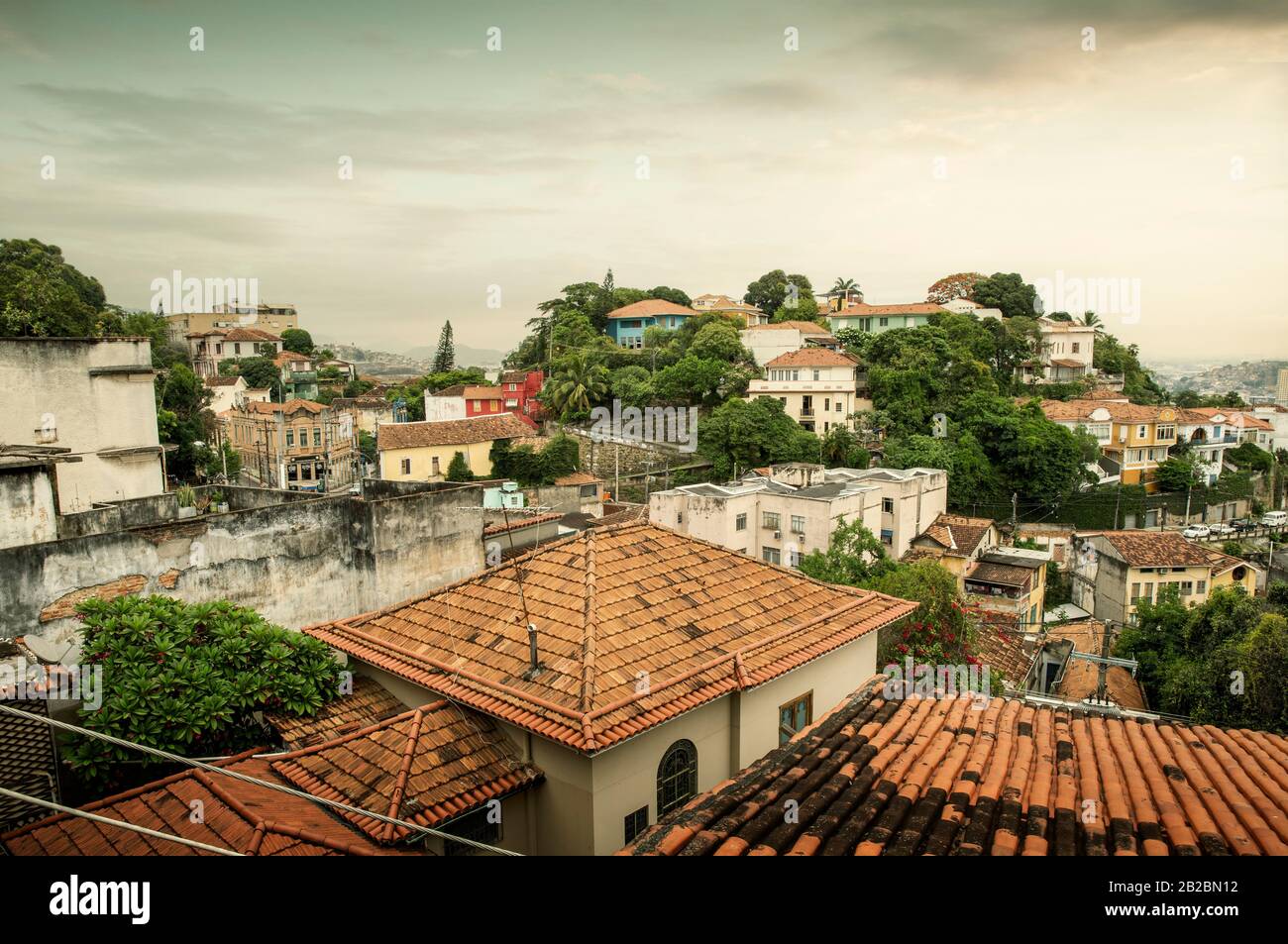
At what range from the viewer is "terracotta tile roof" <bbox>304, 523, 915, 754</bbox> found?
6.56 metres

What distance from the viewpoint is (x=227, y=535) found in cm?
999

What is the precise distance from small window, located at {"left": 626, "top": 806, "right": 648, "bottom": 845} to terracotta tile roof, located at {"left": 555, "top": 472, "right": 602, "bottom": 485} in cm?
3542

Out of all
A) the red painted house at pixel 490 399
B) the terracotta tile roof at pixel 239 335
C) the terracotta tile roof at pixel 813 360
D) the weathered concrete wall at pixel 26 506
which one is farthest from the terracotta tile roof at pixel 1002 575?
the terracotta tile roof at pixel 239 335

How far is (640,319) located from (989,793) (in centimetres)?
6075

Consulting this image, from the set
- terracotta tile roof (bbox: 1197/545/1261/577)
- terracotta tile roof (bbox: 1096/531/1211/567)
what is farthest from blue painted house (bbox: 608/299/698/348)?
terracotta tile roof (bbox: 1197/545/1261/577)

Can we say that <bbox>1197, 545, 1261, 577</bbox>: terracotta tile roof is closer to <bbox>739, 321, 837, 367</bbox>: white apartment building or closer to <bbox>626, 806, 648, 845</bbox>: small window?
<bbox>739, 321, 837, 367</bbox>: white apartment building

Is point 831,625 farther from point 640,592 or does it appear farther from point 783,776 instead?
point 783,776

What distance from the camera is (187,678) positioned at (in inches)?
269

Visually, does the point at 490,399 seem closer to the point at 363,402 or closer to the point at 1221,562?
the point at 363,402

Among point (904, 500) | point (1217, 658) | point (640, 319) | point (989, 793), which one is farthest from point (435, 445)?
point (989, 793)

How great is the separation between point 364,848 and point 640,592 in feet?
12.2

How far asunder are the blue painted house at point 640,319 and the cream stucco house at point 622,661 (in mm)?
53993

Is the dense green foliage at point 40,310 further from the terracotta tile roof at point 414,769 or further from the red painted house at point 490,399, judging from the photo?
the red painted house at point 490,399
